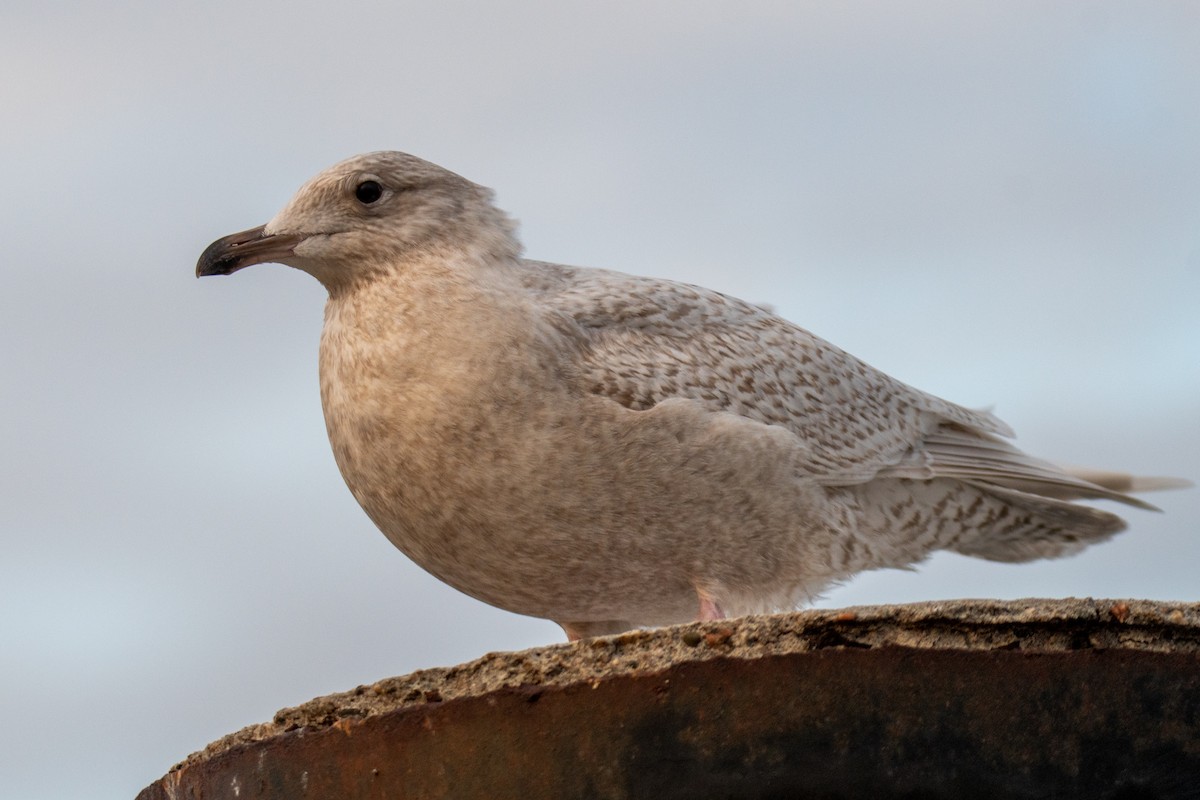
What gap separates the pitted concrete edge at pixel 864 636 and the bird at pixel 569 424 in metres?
1.76

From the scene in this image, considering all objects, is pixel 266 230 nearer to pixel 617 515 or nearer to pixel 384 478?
pixel 384 478

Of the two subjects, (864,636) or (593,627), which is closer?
(864,636)

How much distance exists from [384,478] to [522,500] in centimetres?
45

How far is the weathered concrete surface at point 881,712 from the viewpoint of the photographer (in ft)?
7.87

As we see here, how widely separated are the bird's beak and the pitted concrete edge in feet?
8.20

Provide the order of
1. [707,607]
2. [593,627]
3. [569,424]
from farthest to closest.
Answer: [593,627] < [707,607] < [569,424]

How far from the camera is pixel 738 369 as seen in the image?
514 cm

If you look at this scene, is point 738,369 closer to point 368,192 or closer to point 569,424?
point 569,424

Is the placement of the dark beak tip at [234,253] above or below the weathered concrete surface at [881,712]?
above

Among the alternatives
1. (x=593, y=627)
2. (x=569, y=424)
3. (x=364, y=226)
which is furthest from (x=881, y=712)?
(x=364, y=226)

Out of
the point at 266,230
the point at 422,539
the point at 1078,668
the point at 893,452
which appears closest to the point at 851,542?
the point at 893,452

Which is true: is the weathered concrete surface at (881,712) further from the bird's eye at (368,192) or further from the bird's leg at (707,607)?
the bird's eye at (368,192)

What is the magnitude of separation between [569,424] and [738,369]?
92 cm

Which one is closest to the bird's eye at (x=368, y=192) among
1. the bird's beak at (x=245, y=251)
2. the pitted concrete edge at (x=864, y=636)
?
the bird's beak at (x=245, y=251)
